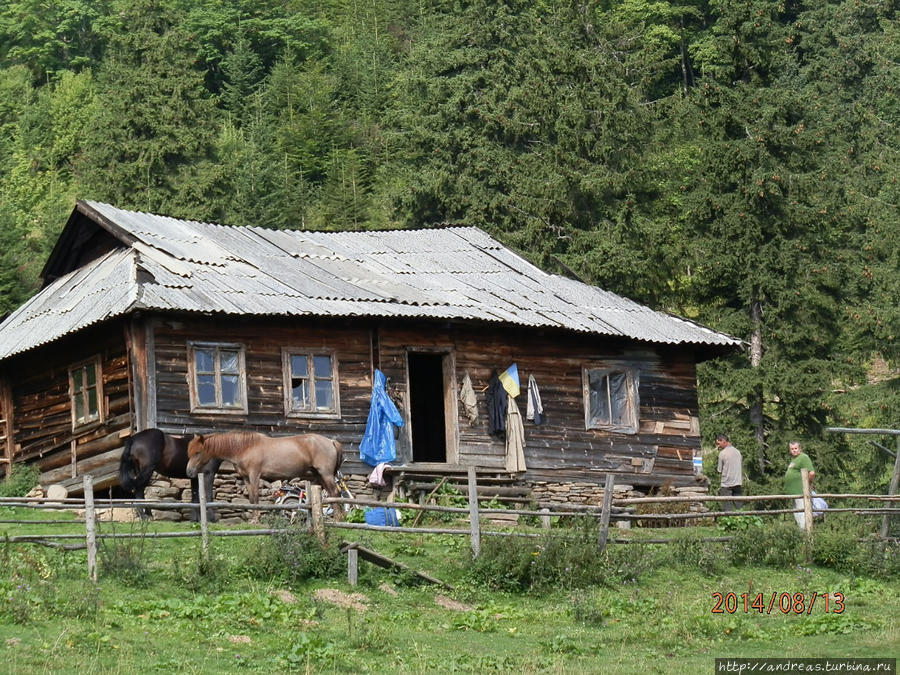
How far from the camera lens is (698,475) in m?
29.4

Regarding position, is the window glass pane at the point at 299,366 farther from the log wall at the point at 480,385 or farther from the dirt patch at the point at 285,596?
the dirt patch at the point at 285,596

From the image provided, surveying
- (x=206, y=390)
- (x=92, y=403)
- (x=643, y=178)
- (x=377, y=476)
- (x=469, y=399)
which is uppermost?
(x=643, y=178)

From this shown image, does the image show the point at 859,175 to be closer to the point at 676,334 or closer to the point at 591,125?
the point at 591,125

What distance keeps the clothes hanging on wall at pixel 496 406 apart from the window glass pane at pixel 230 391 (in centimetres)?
479

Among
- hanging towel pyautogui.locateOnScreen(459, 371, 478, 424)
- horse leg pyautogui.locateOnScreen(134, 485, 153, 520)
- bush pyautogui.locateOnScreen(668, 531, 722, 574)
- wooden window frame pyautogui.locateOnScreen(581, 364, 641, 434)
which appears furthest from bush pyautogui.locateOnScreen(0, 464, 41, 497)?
bush pyautogui.locateOnScreen(668, 531, 722, 574)

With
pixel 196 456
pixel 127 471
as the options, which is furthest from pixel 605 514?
pixel 127 471

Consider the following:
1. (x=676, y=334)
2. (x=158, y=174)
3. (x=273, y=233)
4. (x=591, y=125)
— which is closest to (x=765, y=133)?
(x=591, y=125)

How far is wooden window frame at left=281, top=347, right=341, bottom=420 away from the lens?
82.8 ft

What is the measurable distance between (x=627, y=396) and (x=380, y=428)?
218 inches

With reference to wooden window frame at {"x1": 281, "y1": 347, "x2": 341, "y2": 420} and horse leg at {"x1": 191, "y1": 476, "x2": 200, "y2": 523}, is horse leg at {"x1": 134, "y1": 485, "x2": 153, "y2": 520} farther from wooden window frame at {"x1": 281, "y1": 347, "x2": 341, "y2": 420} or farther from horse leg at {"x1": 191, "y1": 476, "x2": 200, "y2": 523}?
wooden window frame at {"x1": 281, "y1": 347, "x2": 341, "y2": 420}

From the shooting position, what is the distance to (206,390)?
24562 mm

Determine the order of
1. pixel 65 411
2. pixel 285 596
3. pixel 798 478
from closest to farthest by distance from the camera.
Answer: pixel 285 596 → pixel 798 478 → pixel 65 411

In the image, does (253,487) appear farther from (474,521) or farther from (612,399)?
(612,399)
